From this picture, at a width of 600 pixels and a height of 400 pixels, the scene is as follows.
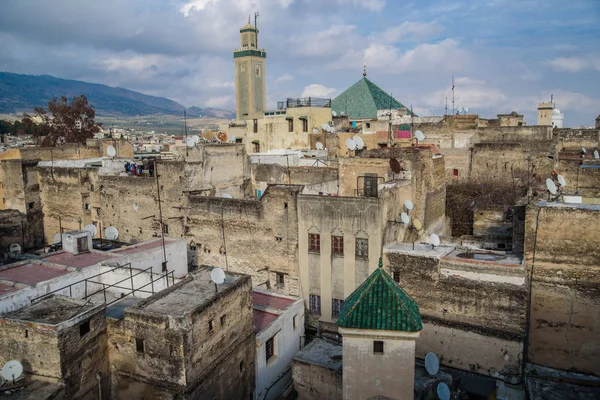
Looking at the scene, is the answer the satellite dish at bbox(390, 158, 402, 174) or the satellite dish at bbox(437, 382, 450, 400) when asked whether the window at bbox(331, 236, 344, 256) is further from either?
the satellite dish at bbox(437, 382, 450, 400)

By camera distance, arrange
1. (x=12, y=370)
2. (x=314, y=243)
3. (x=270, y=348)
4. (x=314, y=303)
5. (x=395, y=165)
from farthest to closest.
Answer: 1. (x=395, y=165)
2. (x=314, y=303)
3. (x=314, y=243)
4. (x=270, y=348)
5. (x=12, y=370)

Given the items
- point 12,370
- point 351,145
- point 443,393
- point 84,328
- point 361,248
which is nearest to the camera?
point 12,370

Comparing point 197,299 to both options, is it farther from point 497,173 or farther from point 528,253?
point 497,173

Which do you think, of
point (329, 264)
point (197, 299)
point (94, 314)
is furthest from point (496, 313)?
point (94, 314)

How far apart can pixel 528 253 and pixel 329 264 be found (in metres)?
7.94

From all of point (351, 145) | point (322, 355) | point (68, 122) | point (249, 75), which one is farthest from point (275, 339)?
point (249, 75)

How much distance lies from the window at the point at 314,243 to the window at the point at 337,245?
2.29ft

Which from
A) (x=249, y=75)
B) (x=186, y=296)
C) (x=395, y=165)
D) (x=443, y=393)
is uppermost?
(x=249, y=75)

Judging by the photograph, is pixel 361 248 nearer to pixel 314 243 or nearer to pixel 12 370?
pixel 314 243

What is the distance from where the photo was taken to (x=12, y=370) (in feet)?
35.6

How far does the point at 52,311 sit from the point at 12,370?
1865mm

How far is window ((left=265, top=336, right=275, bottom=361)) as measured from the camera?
54.1ft

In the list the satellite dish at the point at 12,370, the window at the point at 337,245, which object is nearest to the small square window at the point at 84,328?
the satellite dish at the point at 12,370

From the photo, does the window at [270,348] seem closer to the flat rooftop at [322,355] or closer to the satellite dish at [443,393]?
the flat rooftop at [322,355]
